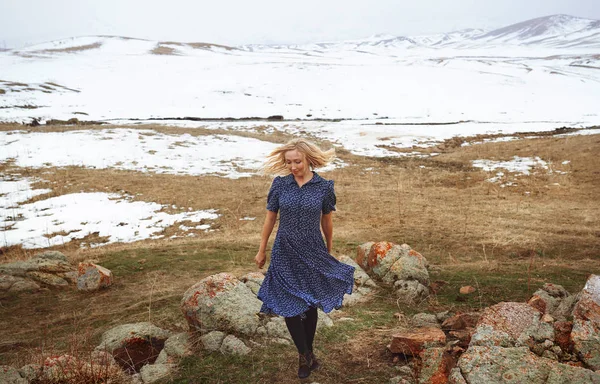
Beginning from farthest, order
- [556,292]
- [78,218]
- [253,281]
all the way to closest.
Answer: [78,218]
[253,281]
[556,292]

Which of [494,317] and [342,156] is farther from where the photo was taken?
[342,156]

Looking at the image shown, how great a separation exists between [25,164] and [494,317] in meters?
20.2

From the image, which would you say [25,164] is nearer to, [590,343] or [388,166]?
[388,166]

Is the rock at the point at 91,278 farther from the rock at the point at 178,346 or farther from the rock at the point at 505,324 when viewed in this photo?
the rock at the point at 505,324

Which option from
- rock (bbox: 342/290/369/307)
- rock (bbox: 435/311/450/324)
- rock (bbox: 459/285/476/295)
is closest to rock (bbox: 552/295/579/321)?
rock (bbox: 435/311/450/324)

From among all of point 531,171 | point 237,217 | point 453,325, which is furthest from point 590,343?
point 531,171

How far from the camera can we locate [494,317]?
3.82 metres

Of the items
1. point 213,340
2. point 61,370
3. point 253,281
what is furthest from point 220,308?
point 61,370

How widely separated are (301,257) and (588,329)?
2.58 meters

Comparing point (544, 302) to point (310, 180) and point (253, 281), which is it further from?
point (253, 281)


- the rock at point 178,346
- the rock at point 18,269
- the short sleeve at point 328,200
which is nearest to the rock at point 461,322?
the short sleeve at point 328,200

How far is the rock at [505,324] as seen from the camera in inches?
142

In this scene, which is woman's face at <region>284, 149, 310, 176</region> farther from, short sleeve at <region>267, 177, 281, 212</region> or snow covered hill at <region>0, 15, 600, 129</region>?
snow covered hill at <region>0, 15, 600, 129</region>

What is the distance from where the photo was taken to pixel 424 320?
5.23 meters
